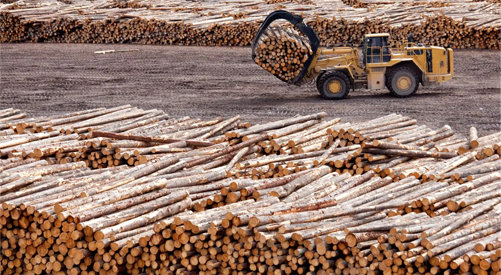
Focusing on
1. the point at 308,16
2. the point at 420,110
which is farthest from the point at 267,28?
the point at 308,16

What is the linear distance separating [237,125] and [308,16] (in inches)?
694

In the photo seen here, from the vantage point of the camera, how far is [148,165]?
13.5 m

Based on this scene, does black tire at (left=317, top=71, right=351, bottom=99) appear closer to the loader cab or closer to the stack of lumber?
the loader cab

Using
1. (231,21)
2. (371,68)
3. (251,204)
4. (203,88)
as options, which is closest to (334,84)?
(371,68)

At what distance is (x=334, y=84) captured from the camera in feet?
79.5

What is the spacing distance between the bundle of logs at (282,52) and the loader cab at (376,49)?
157cm

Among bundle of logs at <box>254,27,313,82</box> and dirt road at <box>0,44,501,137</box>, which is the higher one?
bundle of logs at <box>254,27,313,82</box>

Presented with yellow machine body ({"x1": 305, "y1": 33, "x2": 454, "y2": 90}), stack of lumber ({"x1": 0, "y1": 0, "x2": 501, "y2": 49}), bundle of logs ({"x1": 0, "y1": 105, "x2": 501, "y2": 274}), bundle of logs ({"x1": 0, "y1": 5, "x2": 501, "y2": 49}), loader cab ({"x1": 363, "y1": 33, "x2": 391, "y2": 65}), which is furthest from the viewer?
stack of lumber ({"x1": 0, "y1": 0, "x2": 501, "y2": 49})

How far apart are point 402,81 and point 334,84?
195cm

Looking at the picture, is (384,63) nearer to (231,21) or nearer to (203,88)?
(203,88)

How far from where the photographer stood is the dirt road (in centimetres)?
2305

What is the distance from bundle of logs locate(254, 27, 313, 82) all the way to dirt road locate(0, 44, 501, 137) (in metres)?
0.97

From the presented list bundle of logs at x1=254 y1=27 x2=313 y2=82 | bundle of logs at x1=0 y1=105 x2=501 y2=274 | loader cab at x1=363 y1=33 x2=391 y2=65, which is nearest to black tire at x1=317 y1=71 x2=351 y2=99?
bundle of logs at x1=254 y1=27 x2=313 y2=82

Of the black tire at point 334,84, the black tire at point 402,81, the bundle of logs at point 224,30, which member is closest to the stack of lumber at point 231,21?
the bundle of logs at point 224,30
